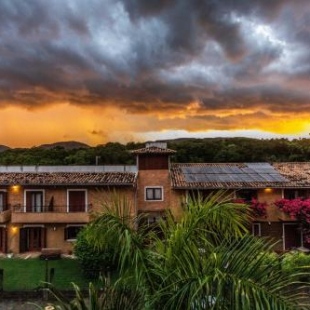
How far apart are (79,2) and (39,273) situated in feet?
49.1

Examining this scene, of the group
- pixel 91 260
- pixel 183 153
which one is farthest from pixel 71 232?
pixel 183 153

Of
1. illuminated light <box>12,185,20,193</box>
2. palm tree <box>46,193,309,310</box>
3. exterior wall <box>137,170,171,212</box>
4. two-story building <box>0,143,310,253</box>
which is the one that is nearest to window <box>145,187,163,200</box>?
two-story building <box>0,143,310,253</box>

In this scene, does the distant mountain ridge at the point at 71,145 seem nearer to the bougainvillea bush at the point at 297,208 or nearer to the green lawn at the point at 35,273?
the green lawn at the point at 35,273

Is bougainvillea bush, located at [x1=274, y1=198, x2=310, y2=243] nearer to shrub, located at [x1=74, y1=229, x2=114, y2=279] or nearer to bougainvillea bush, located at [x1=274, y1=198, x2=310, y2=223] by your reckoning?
bougainvillea bush, located at [x1=274, y1=198, x2=310, y2=223]

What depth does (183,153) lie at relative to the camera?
191 feet

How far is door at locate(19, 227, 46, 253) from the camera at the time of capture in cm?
2755

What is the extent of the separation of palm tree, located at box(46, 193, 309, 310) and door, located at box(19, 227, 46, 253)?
22496 mm

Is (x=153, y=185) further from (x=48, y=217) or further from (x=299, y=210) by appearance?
(x=299, y=210)

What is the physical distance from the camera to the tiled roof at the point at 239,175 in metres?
28.0

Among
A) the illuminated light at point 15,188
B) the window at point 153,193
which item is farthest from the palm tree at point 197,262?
the illuminated light at point 15,188

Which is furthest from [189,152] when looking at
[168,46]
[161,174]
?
[168,46]

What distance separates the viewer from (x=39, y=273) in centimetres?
2220

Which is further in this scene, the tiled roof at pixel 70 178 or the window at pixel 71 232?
the window at pixel 71 232

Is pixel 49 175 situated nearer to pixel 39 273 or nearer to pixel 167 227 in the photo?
pixel 39 273
